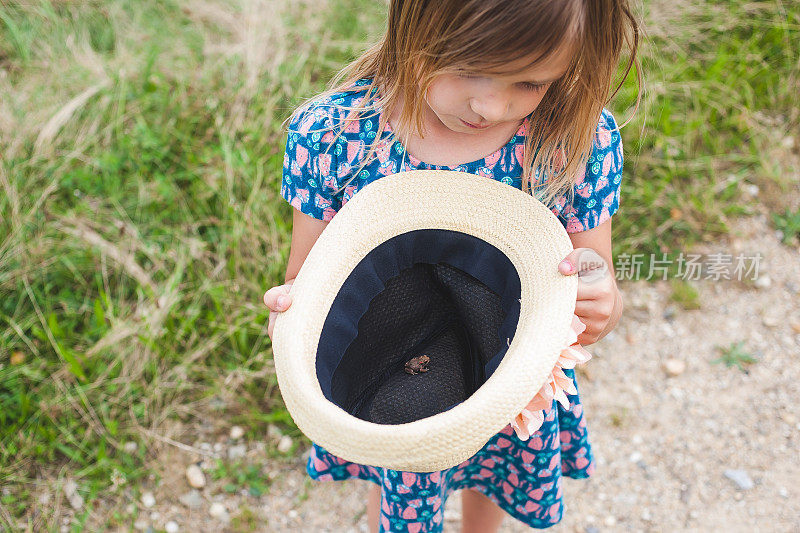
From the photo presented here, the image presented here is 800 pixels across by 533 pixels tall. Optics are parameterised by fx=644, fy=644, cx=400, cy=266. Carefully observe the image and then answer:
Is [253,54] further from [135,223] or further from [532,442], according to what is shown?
[532,442]

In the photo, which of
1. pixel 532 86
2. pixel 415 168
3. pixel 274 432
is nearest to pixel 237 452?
pixel 274 432

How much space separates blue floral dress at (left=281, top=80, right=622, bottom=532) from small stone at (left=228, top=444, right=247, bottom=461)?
2.13ft

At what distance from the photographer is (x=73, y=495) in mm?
1669

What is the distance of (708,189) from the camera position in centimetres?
217

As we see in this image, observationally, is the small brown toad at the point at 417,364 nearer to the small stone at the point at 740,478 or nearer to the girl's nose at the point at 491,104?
the girl's nose at the point at 491,104

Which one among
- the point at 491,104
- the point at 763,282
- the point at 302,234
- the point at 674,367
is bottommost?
the point at 674,367

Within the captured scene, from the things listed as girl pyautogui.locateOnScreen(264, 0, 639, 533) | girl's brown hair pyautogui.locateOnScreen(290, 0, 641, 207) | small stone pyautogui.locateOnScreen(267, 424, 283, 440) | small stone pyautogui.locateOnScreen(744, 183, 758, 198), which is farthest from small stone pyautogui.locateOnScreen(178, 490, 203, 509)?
small stone pyautogui.locateOnScreen(744, 183, 758, 198)

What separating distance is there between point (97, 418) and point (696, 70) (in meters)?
2.31

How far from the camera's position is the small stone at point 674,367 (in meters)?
1.92

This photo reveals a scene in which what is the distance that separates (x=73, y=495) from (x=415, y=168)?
4.30 feet

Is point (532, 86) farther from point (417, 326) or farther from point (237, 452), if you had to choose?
point (237, 452)

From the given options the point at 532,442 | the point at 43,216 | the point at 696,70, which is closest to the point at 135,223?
the point at 43,216

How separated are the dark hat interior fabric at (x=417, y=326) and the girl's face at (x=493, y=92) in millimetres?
194

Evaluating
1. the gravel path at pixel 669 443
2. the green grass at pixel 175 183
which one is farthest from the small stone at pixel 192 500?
the green grass at pixel 175 183
